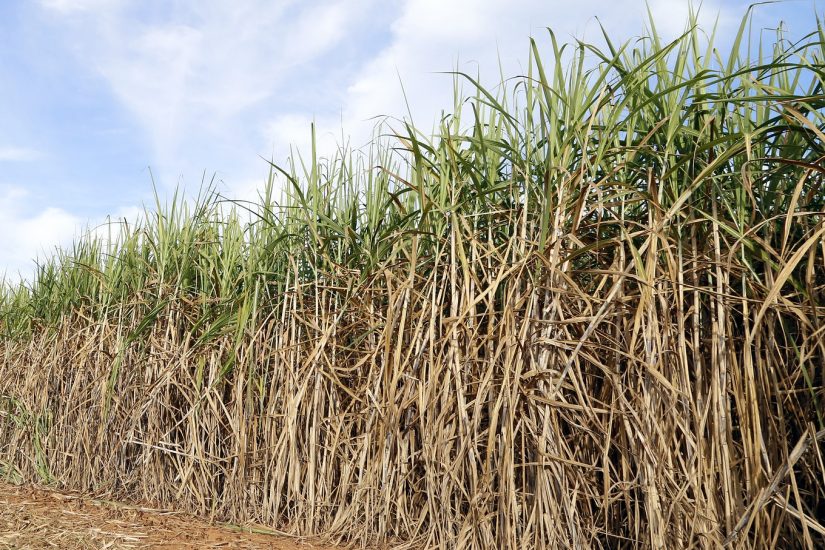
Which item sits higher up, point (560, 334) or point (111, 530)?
point (560, 334)

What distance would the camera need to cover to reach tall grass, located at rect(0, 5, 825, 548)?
6.38 feet

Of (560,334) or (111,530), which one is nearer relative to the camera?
(560,334)

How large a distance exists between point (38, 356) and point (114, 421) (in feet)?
5.43

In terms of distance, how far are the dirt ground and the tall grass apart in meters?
0.18

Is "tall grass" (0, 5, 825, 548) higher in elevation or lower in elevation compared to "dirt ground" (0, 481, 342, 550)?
higher

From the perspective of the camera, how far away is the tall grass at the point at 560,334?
1943mm

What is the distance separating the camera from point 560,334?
2.15 metres

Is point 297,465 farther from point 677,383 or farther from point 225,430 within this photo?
point 677,383

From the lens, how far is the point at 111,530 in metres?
2.91

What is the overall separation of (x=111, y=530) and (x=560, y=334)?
7.03 ft

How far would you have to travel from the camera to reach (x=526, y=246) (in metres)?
2.29

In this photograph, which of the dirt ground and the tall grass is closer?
the tall grass

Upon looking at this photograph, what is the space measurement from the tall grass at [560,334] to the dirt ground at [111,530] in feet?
0.59

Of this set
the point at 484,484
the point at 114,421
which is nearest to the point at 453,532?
the point at 484,484
